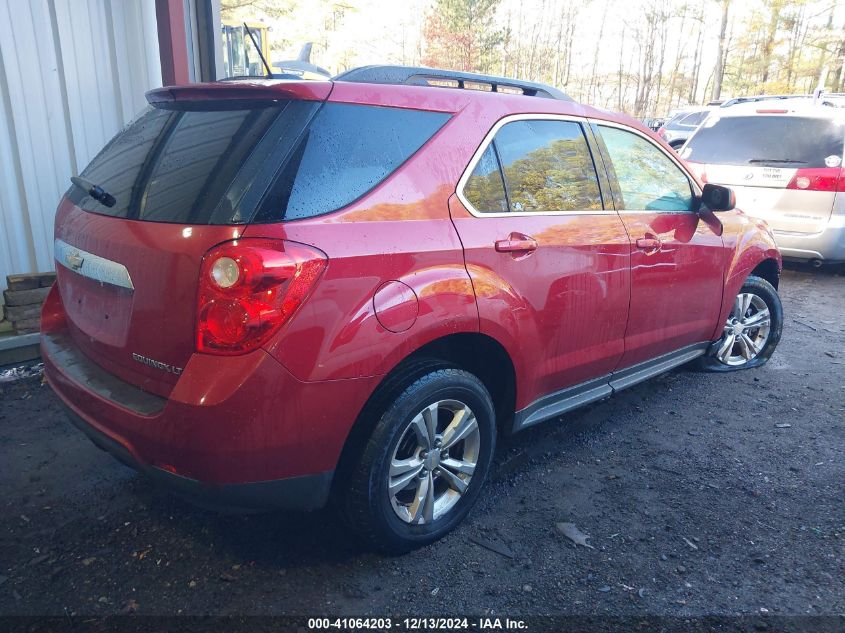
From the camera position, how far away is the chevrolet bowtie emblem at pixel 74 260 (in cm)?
242

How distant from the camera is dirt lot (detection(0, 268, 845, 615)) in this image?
231 centimetres

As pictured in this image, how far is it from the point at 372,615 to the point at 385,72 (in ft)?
6.70

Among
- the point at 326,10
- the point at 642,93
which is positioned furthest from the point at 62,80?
the point at 642,93

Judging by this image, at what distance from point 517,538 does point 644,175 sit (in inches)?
80.7

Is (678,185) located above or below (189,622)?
above

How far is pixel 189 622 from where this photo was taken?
216 centimetres

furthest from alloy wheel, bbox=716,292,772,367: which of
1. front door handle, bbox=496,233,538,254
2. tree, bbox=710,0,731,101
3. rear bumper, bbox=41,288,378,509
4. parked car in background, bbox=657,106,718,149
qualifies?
tree, bbox=710,0,731,101

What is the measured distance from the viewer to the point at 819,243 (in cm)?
679

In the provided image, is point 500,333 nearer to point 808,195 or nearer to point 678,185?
A: point 678,185

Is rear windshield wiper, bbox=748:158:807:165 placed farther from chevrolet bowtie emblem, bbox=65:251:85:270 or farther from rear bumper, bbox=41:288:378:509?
chevrolet bowtie emblem, bbox=65:251:85:270

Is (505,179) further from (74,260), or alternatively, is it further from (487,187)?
(74,260)

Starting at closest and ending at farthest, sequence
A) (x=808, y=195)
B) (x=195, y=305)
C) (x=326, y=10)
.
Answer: (x=195, y=305), (x=808, y=195), (x=326, y=10)

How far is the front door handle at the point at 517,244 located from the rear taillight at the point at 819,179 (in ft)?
17.9

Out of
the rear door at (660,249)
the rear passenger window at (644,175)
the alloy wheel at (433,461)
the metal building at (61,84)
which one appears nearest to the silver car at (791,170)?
the rear door at (660,249)
